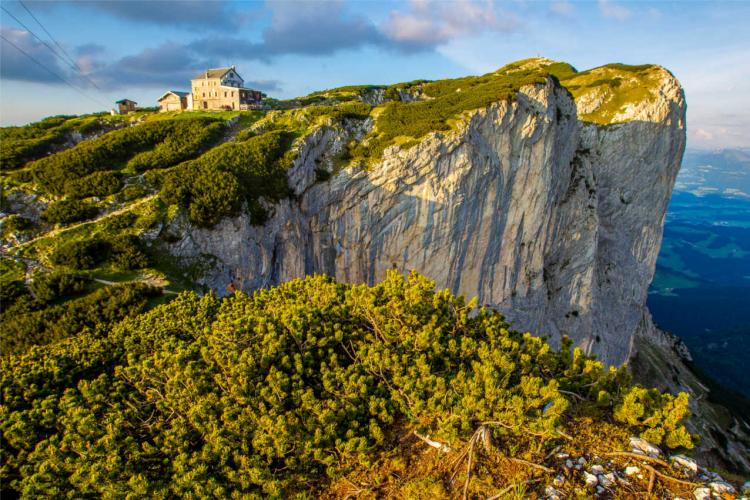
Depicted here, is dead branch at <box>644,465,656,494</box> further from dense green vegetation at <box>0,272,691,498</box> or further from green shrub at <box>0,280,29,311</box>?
green shrub at <box>0,280,29,311</box>

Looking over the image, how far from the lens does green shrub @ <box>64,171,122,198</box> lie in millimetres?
32719

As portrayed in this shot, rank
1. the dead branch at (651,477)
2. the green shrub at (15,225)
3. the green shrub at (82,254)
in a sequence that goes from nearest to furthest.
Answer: the dead branch at (651,477) < the green shrub at (82,254) < the green shrub at (15,225)

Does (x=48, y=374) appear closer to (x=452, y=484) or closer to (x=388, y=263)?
(x=452, y=484)

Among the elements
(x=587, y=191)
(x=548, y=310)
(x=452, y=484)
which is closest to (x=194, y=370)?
(x=452, y=484)

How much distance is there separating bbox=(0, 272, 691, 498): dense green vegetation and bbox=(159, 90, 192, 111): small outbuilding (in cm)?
5536

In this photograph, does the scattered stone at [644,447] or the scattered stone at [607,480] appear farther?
the scattered stone at [644,447]

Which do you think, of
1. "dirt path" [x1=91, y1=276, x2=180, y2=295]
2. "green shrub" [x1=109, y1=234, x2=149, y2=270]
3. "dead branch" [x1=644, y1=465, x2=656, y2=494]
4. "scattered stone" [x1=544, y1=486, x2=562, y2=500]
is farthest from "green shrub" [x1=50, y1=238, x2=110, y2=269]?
"dead branch" [x1=644, y1=465, x2=656, y2=494]

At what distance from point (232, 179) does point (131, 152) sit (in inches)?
538

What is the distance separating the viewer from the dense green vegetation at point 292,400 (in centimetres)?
957

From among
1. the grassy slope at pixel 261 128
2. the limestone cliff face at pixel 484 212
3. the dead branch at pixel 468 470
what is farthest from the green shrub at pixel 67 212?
the dead branch at pixel 468 470

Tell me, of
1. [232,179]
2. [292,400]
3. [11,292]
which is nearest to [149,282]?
[11,292]

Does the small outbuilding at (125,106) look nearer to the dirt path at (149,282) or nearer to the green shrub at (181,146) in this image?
the green shrub at (181,146)

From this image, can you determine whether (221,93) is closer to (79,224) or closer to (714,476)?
(79,224)

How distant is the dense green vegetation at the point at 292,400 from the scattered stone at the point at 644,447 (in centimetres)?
36
